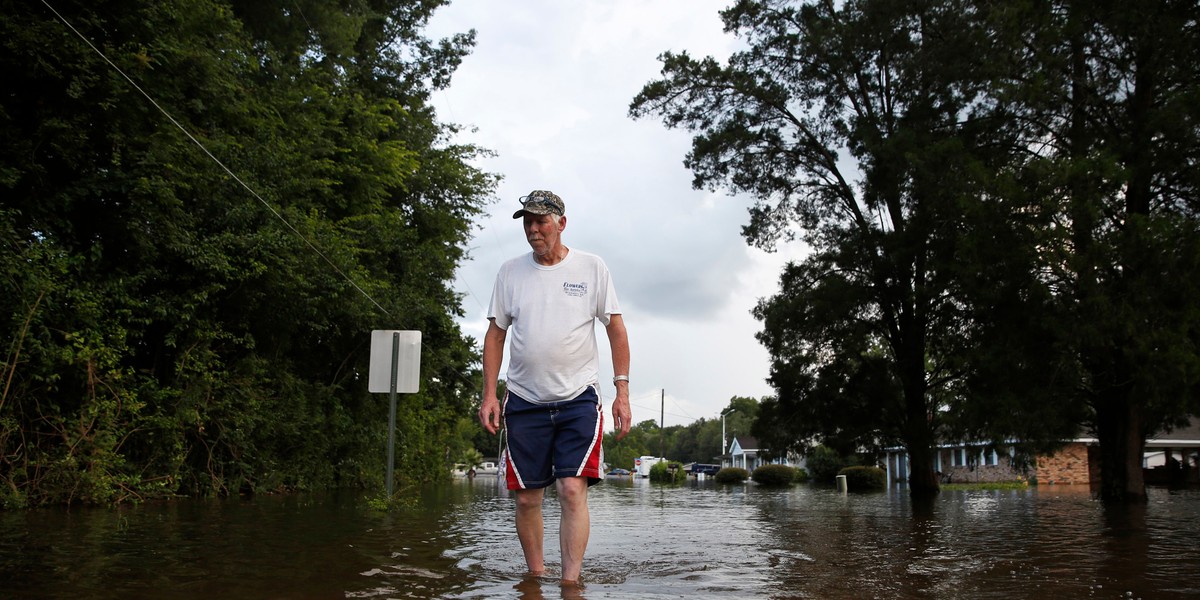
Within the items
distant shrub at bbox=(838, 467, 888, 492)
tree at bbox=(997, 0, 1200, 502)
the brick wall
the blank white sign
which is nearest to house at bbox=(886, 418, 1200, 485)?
the brick wall

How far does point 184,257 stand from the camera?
39.6ft

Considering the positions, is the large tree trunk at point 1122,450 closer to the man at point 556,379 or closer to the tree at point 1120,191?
the tree at point 1120,191

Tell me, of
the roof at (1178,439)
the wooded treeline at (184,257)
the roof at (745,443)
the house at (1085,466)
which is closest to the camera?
the wooded treeline at (184,257)

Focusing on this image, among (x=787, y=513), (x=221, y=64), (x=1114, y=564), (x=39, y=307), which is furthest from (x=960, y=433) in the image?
(x=39, y=307)

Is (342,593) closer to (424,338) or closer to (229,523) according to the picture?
(229,523)

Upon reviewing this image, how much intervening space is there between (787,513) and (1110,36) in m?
10.0

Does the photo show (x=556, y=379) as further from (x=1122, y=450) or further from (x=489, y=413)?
(x=1122, y=450)

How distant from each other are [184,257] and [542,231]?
29.0 feet

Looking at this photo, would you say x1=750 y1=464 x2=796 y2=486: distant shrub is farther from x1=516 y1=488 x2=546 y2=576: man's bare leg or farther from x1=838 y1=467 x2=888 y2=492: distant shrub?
x1=516 y1=488 x2=546 y2=576: man's bare leg

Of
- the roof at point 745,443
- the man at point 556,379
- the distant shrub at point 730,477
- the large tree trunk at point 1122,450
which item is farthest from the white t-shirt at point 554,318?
the roof at point 745,443

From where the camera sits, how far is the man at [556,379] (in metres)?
4.61

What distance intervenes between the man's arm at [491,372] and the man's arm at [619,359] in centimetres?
57

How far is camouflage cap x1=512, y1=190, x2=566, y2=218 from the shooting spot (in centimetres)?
466

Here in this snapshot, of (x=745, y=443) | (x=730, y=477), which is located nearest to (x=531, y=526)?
(x=730, y=477)
